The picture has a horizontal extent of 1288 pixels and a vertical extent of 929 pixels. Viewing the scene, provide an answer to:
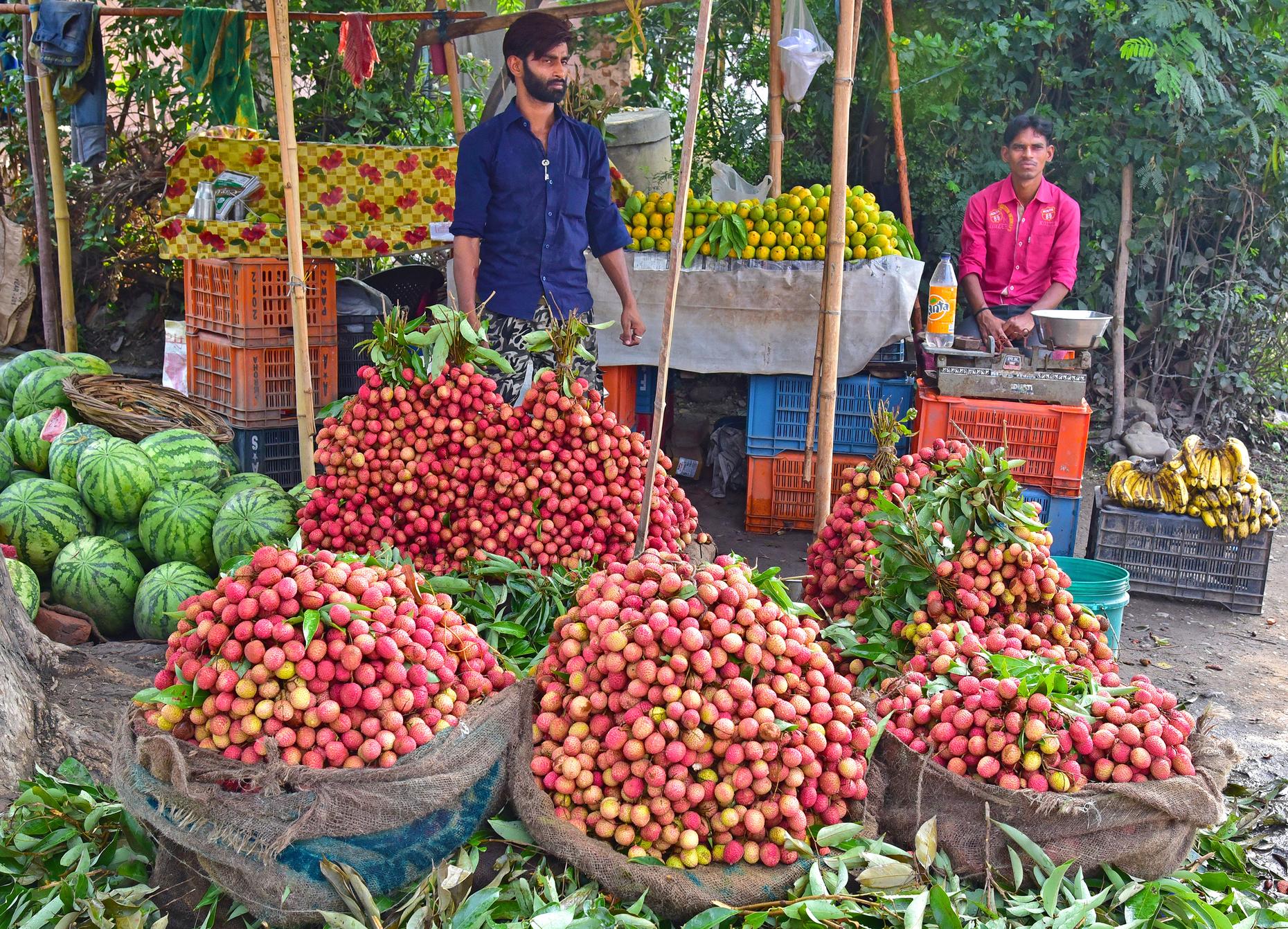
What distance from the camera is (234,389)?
5.12m

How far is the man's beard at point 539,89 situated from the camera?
13.0ft

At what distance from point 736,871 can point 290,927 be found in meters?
0.84

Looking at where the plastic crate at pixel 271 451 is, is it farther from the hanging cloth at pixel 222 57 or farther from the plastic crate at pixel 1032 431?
the plastic crate at pixel 1032 431

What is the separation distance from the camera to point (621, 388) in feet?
19.5

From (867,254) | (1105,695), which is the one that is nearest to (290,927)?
(1105,695)

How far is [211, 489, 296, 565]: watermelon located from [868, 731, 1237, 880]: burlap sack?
91.8 inches

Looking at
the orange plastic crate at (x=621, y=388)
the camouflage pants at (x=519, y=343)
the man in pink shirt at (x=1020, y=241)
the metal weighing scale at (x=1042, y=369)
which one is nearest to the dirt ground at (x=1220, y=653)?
the orange plastic crate at (x=621, y=388)

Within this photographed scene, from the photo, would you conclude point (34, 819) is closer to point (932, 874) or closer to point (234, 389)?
point (932, 874)

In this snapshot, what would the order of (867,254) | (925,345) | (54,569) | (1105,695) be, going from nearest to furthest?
(1105,695) < (54,569) < (925,345) < (867,254)

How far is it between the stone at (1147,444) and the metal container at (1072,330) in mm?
2073

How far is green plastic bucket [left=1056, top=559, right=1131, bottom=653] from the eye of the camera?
354 centimetres

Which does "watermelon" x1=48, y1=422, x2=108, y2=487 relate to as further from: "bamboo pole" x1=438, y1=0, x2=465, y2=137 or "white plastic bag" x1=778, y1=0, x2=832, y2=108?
"white plastic bag" x1=778, y1=0, x2=832, y2=108

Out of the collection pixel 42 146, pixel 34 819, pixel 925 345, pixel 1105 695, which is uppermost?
pixel 42 146

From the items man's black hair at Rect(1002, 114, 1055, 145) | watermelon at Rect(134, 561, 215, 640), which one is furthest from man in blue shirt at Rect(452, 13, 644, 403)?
man's black hair at Rect(1002, 114, 1055, 145)
